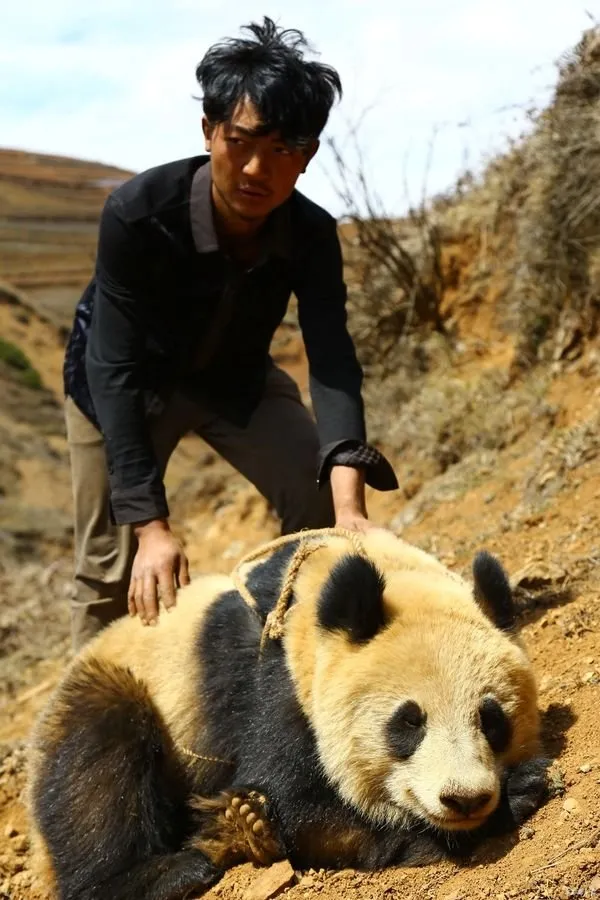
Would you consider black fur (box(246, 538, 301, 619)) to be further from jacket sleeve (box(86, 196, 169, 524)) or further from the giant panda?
jacket sleeve (box(86, 196, 169, 524))

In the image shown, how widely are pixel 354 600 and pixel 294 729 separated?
46cm

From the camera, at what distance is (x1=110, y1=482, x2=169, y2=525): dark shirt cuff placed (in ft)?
12.6

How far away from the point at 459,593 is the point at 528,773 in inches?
23.0

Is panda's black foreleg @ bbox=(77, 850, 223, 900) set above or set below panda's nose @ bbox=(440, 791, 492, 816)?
below

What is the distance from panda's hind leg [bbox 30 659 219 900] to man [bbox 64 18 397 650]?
1.18ft

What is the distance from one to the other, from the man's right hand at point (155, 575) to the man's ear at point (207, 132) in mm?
1501

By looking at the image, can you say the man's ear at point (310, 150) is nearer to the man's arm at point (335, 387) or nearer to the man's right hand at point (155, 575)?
the man's arm at point (335, 387)

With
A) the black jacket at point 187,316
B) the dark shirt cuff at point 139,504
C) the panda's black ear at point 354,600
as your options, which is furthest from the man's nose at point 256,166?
the panda's black ear at point 354,600

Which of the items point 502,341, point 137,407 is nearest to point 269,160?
point 137,407

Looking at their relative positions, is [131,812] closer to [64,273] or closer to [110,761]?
Result: [110,761]

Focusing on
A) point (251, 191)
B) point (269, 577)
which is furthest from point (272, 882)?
point (251, 191)

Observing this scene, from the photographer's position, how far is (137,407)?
13.2 ft

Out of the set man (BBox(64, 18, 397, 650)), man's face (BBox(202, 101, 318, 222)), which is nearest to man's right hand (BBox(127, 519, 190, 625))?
man (BBox(64, 18, 397, 650))

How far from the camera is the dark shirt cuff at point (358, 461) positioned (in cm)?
392
